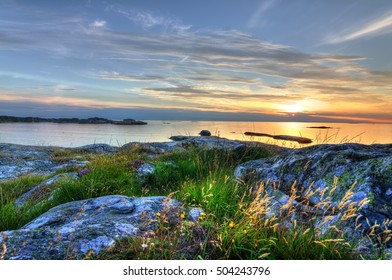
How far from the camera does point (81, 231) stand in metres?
3.79

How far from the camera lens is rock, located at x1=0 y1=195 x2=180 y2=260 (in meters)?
3.40

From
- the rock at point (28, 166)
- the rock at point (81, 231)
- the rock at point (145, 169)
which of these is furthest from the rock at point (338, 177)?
the rock at point (28, 166)

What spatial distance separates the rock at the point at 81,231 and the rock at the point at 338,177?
5.72 ft

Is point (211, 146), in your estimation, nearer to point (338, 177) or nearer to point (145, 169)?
point (145, 169)

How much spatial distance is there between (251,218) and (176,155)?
7.69 m

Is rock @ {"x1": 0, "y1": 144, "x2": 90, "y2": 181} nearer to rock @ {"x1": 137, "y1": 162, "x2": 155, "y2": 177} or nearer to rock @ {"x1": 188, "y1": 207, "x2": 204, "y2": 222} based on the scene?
rock @ {"x1": 137, "y1": 162, "x2": 155, "y2": 177}

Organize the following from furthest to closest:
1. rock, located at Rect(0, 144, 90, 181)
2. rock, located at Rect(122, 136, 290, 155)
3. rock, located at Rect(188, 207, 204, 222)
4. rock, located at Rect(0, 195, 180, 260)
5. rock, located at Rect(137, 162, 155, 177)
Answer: rock, located at Rect(0, 144, 90, 181) → rock, located at Rect(122, 136, 290, 155) → rock, located at Rect(137, 162, 155, 177) → rock, located at Rect(188, 207, 204, 222) → rock, located at Rect(0, 195, 180, 260)

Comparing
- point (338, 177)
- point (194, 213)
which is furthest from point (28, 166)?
point (338, 177)

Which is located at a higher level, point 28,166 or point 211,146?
point 211,146

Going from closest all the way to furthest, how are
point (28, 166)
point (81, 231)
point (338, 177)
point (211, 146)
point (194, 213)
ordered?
point (81, 231), point (194, 213), point (338, 177), point (211, 146), point (28, 166)

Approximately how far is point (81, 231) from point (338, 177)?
3.88 meters

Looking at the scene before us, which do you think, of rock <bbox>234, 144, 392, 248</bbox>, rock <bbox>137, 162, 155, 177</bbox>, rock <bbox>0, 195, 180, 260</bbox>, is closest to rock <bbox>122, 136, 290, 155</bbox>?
rock <bbox>137, 162, 155, 177</bbox>

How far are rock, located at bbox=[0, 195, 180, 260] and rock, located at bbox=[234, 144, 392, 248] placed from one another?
174cm
